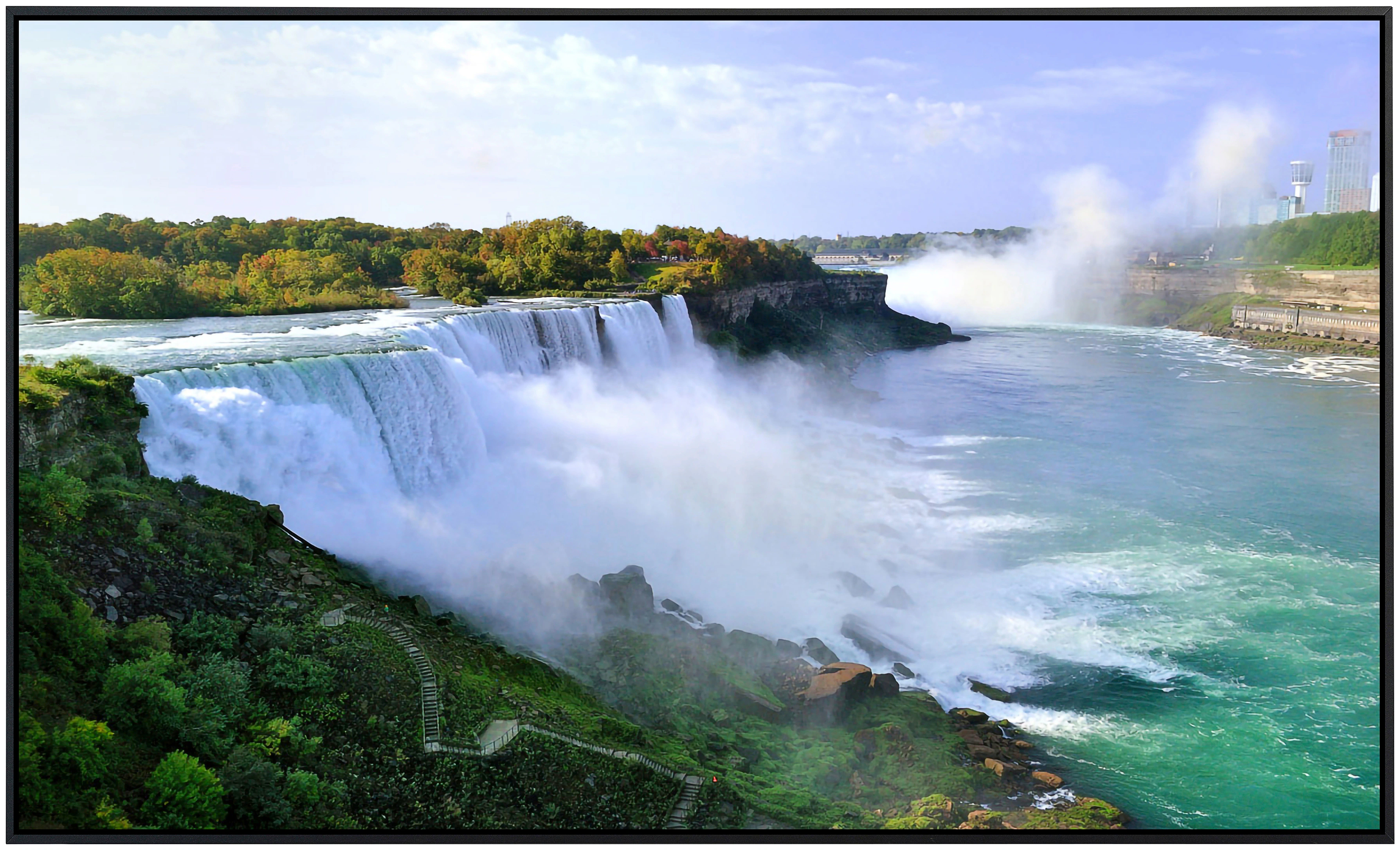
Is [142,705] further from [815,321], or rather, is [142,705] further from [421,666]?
[815,321]

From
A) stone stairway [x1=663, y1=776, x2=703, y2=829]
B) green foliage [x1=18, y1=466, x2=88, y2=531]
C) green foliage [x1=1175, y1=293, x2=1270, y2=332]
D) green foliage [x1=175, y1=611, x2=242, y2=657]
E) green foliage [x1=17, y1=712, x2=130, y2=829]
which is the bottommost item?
stone stairway [x1=663, y1=776, x2=703, y2=829]

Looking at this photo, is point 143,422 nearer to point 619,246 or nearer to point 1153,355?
point 619,246

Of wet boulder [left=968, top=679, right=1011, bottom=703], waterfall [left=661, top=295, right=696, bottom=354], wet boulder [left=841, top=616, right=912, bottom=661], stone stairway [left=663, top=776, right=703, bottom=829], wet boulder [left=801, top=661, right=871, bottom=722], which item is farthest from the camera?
waterfall [left=661, top=295, right=696, bottom=354]

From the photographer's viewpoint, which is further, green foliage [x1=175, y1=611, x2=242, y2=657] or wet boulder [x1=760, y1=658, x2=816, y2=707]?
wet boulder [x1=760, y1=658, x2=816, y2=707]

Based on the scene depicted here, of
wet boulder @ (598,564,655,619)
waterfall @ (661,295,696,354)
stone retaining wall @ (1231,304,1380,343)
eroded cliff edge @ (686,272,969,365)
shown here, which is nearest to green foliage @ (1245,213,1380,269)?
stone retaining wall @ (1231,304,1380,343)

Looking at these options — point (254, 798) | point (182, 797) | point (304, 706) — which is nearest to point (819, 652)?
point (304, 706)

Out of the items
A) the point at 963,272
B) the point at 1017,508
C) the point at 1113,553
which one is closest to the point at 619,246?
the point at 1017,508

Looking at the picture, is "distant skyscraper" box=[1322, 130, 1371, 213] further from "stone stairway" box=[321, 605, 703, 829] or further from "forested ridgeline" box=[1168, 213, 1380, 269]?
"stone stairway" box=[321, 605, 703, 829]

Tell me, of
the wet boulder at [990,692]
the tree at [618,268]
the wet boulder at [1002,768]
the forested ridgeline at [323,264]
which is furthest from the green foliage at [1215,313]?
the wet boulder at [1002,768]
